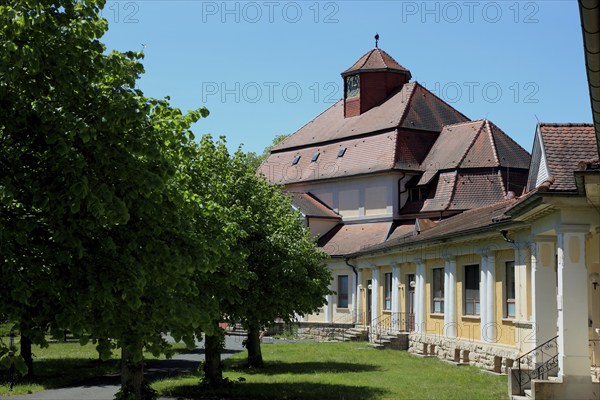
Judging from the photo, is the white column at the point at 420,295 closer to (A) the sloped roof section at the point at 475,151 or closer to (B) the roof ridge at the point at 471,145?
(B) the roof ridge at the point at 471,145

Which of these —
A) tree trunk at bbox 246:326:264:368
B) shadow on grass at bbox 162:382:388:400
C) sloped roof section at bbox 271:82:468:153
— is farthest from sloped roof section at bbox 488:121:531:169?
shadow on grass at bbox 162:382:388:400

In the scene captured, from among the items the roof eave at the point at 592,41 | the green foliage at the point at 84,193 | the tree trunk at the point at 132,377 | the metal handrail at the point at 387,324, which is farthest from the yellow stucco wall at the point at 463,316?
the roof eave at the point at 592,41

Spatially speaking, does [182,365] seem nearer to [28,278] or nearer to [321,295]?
[321,295]

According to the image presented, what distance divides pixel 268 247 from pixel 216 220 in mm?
8559

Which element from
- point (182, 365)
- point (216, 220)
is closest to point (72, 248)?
point (216, 220)

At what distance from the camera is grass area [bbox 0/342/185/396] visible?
25.6 meters

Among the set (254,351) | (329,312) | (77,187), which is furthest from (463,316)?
(329,312)

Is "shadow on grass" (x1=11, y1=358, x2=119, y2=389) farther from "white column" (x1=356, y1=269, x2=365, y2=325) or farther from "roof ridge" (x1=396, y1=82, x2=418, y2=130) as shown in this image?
"roof ridge" (x1=396, y1=82, x2=418, y2=130)

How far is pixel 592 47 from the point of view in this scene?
594cm

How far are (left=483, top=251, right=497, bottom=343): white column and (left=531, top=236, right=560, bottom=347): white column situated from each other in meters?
6.99

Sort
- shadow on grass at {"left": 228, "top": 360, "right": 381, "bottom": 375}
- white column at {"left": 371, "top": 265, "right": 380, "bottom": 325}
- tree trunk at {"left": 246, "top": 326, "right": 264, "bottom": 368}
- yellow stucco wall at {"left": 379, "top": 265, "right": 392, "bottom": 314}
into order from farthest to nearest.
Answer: white column at {"left": 371, "top": 265, "right": 380, "bottom": 325}, yellow stucco wall at {"left": 379, "top": 265, "right": 392, "bottom": 314}, tree trunk at {"left": 246, "top": 326, "right": 264, "bottom": 368}, shadow on grass at {"left": 228, "top": 360, "right": 381, "bottom": 375}

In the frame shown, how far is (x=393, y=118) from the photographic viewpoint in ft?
184

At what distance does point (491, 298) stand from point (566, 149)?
33.4ft

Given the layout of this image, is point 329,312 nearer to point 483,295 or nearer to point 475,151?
point 475,151
